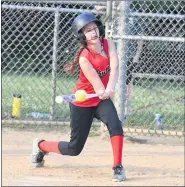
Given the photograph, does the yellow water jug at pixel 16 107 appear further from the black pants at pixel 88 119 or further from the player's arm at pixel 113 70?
the player's arm at pixel 113 70

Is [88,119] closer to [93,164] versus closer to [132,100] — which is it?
[93,164]

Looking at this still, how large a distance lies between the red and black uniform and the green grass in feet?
9.00

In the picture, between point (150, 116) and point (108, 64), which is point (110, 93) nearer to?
point (108, 64)

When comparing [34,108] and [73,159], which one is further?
[34,108]

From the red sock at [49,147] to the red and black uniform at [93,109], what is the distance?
0.27m

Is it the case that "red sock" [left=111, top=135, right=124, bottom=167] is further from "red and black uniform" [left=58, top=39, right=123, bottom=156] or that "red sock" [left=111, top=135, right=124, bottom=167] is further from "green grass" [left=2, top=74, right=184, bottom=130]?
"green grass" [left=2, top=74, right=184, bottom=130]

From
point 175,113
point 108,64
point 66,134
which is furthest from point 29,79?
point 108,64

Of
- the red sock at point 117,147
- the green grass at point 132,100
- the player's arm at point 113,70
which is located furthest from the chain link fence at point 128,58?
the red sock at point 117,147

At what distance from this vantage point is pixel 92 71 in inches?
215

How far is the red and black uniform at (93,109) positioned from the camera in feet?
18.3

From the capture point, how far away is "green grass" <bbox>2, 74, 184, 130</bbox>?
29.1ft

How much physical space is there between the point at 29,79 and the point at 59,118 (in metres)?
4.60

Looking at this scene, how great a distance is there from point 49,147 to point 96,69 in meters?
0.93

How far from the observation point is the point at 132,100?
10.4 meters
